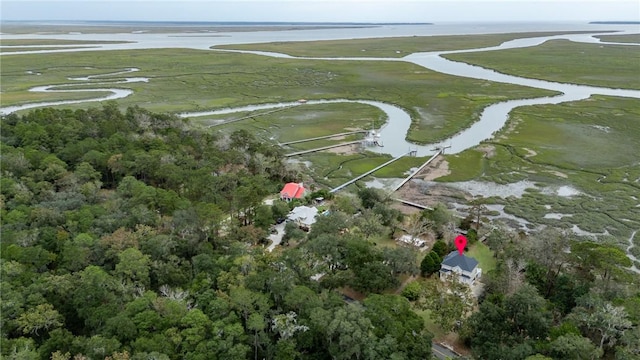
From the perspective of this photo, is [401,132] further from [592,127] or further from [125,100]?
[125,100]

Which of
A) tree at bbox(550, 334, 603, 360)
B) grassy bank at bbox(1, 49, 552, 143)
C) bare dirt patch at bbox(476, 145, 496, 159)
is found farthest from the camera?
grassy bank at bbox(1, 49, 552, 143)

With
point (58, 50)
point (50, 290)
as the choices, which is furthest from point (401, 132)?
point (58, 50)

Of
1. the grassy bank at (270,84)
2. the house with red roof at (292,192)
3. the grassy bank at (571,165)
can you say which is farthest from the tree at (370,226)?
the grassy bank at (270,84)

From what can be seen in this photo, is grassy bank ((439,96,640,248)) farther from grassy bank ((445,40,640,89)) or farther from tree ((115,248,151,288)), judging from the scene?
tree ((115,248,151,288))

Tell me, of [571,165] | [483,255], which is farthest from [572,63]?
[483,255]

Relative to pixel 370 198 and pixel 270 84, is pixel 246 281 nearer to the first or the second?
pixel 370 198

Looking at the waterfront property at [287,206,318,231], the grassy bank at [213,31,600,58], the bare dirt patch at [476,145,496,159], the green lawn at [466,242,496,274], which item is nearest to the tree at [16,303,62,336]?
the waterfront property at [287,206,318,231]
